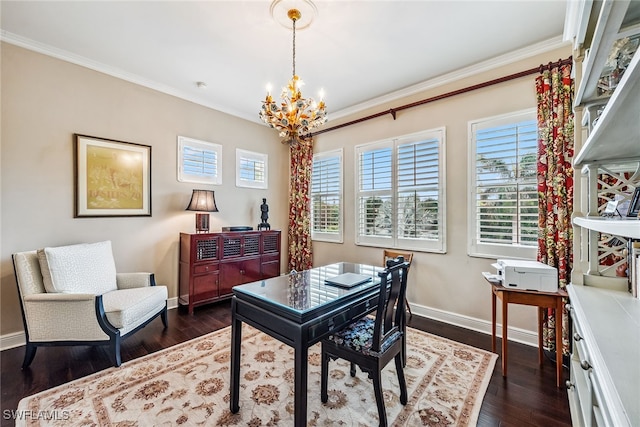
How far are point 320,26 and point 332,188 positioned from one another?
2.41 m

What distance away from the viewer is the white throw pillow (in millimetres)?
2373

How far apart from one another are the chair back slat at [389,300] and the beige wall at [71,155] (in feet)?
10.3

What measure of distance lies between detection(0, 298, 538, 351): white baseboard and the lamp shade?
1310 millimetres

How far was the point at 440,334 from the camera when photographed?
2.88 m

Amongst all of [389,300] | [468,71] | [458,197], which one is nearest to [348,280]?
[389,300]

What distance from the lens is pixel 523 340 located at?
8.82 feet

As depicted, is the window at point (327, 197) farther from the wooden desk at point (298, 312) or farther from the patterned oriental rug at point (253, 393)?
the wooden desk at point (298, 312)

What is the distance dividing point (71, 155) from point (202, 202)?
140 centimetres

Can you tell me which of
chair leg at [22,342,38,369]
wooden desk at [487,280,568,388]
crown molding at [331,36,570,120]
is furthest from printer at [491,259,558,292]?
chair leg at [22,342,38,369]

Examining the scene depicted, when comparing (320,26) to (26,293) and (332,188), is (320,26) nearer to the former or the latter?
(332,188)

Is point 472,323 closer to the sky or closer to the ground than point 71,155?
closer to the ground

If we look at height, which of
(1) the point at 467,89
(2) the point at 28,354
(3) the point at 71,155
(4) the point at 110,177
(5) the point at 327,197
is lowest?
(2) the point at 28,354

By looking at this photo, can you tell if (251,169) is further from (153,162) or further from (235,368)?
(235,368)

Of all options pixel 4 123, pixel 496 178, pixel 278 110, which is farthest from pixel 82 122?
pixel 496 178
